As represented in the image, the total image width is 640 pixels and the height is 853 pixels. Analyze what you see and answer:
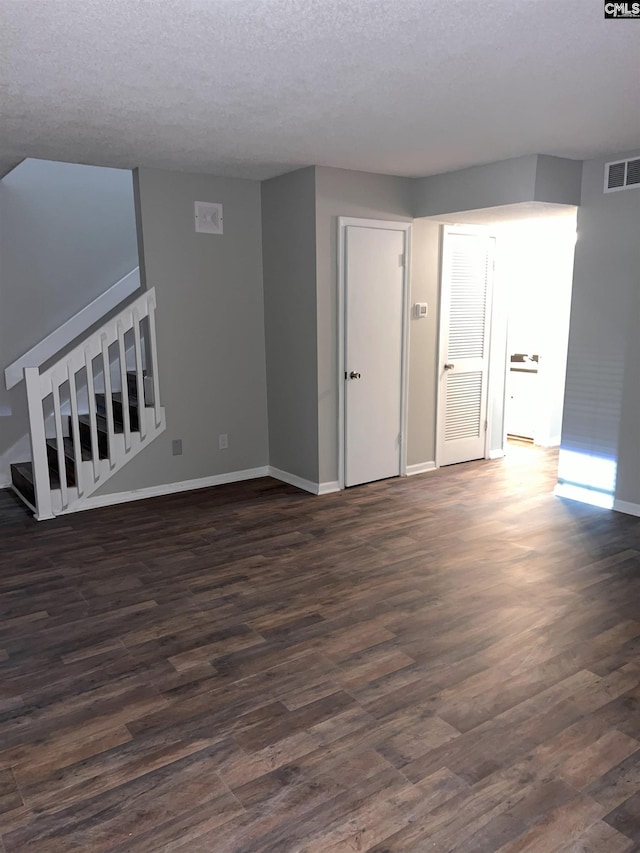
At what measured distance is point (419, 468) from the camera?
5719mm

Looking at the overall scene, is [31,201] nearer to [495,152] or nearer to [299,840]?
[495,152]

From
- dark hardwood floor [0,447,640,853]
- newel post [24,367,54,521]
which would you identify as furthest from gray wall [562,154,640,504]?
newel post [24,367,54,521]

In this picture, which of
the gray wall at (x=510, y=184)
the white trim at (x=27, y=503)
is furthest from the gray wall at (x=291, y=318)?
the white trim at (x=27, y=503)

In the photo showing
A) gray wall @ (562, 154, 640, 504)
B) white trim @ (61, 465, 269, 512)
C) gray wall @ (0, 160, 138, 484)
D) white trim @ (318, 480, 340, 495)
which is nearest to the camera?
gray wall @ (562, 154, 640, 504)

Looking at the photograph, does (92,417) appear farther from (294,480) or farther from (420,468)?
(420,468)

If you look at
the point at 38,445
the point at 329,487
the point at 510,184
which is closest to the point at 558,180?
the point at 510,184

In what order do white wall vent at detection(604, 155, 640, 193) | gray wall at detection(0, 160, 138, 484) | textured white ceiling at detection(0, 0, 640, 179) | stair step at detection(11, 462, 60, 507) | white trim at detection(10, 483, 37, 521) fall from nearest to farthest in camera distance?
textured white ceiling at detection(0, 0, 640, 179)
white wall vent at detection(604, 155, 640, 193)
white trim at detection(10, 483, 37, 521)
stair step at detection(11, 462, 60, 507)
gray wall at detection(0, 160, 138, 484)

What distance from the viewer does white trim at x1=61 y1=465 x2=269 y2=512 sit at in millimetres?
4805

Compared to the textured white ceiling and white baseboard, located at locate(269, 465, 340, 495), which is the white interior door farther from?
the textured white ceiling

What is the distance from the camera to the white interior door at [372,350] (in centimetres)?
498

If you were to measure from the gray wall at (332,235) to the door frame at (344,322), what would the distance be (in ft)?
0.11

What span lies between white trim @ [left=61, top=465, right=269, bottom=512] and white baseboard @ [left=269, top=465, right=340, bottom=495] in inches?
9.8

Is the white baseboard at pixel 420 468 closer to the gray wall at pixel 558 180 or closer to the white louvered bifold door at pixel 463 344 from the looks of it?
the white louvered bifold door at pixel 463 344

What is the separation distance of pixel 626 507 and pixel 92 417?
155 inches
